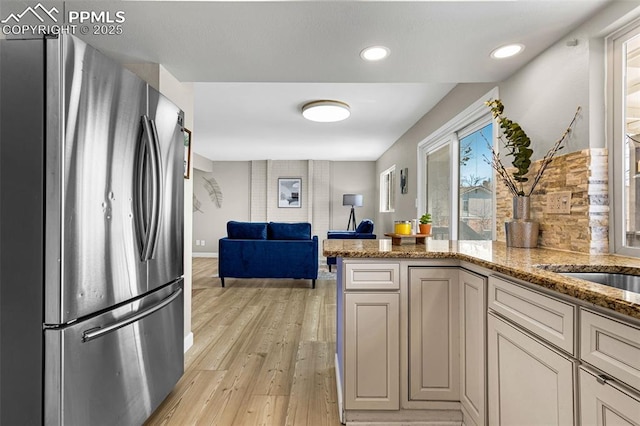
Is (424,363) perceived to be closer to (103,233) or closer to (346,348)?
(346,348)

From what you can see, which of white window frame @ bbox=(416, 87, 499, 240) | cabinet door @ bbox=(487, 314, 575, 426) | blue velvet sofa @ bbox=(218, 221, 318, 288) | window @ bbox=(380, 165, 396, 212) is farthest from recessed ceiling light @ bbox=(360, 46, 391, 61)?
window @ bbox=(380, 165, 396, 212)

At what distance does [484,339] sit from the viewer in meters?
1.47

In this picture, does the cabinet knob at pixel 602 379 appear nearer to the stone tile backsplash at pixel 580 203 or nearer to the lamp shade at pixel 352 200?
the stone tile backsplash at pixel 580 203

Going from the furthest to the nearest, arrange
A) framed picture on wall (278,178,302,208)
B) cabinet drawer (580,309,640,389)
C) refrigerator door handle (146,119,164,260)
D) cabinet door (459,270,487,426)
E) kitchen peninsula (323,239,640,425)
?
1. framed picture on wall (278,178,302,208)
2. refrigerator door handle (146,119,164,260)
3. cabinet door (459,270,487,426)
4. kitchen peninsula (323,239,640,425)
5. cabinet drawer (580,309,640,389)

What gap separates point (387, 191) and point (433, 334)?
6007 mm

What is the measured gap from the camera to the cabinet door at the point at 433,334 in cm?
169

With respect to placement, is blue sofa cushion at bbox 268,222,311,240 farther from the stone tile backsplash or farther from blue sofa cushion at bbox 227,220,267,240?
the stone tile backsplash

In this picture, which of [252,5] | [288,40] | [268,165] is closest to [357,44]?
[288,40]

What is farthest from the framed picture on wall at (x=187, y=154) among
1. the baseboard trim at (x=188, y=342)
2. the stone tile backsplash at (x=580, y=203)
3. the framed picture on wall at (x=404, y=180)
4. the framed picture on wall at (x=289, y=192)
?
the framed picture on wall at (x=289, y=192)

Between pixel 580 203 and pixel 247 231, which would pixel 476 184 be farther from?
pixel 247 231

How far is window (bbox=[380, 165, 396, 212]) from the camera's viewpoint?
6933mm

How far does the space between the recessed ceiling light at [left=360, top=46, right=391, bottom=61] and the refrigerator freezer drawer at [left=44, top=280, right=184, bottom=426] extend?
1.82m

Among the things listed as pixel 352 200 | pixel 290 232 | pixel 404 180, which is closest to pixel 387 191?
pixel 352 200

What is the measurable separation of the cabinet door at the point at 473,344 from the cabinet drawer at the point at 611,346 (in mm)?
535
